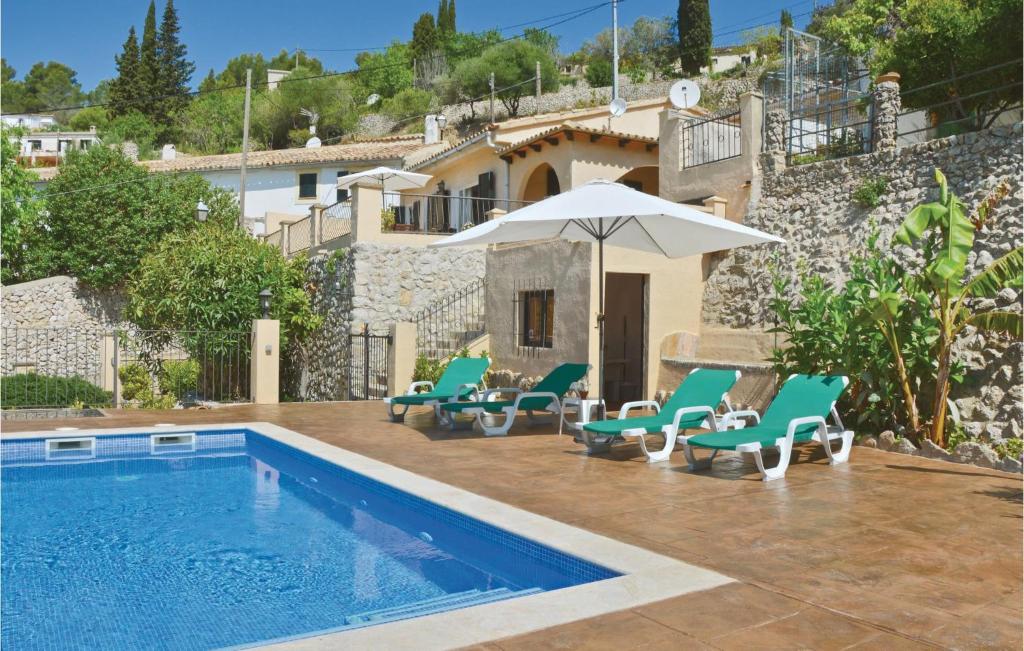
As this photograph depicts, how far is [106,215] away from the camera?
28.1 meters

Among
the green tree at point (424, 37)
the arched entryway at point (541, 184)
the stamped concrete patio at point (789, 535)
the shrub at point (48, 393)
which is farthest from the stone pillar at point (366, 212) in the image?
the green tree at point (424, 37)

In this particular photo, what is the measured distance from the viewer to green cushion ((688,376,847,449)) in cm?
760

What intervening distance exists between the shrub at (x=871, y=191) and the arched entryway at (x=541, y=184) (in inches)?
435

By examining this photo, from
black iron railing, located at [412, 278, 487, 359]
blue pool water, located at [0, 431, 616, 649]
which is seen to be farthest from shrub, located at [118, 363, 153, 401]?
blue pool water, located at [0, 431, 616, 649]

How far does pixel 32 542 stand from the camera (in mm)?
6508

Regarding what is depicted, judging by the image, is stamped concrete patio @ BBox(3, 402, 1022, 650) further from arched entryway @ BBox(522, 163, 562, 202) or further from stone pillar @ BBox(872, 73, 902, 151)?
arched entryway @ BBox(522, 163, 562, 202)

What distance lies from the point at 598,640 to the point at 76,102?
9949 centimetres

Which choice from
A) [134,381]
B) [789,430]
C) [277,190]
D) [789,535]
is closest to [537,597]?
[789,535]

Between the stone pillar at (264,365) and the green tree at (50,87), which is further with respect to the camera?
the green tree at (50,87)

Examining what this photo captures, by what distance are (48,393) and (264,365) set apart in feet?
18.1

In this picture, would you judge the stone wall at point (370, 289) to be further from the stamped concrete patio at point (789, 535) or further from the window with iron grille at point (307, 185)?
the window with iron grille at point (307, 185)

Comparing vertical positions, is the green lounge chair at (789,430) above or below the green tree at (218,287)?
below

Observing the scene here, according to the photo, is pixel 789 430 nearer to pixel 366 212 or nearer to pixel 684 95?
pixel 684 95

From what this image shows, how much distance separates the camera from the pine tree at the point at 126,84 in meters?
59.4
